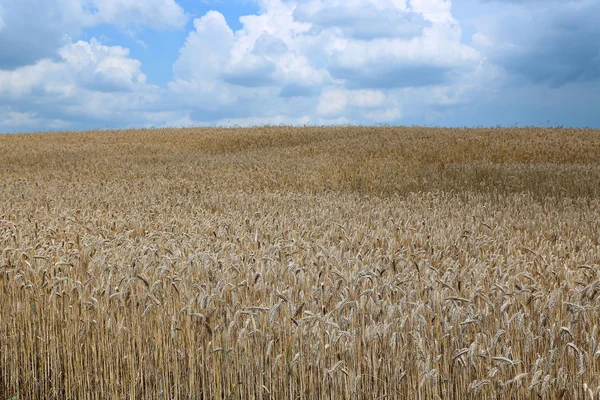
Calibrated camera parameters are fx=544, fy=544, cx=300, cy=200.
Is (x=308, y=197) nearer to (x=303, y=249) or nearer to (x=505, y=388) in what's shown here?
(x=303, y=249)

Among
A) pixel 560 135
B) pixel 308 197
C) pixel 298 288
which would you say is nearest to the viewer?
pixel 298 288

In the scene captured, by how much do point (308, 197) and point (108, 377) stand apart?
7.64m

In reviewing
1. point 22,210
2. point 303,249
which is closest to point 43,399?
point 303,249

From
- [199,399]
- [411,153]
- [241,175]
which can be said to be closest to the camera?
[199,399]

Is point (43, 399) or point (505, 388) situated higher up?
point (505, 388)

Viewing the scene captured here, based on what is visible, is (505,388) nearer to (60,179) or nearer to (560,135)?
(60,179)

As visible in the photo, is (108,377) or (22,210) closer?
(108,377)

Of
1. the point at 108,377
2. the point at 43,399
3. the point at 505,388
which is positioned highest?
the point at 505,388

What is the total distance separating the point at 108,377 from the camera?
422 centimetres

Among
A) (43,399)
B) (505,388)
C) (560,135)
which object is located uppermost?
(560,135)

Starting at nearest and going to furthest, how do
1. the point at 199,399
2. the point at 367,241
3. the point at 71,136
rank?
the point at 199,399 < the point at 367,241 < the point at 71,136

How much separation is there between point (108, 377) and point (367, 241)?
3289mm

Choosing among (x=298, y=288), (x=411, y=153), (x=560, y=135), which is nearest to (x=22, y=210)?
(x=298, y=288)

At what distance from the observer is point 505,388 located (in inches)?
116
